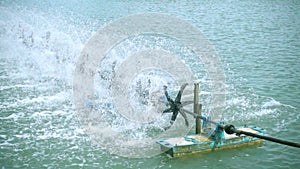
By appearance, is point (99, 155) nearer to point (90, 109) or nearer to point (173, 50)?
point (90, 109)

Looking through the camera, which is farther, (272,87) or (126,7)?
(126,7)

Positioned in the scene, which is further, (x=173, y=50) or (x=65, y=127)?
(x=173, y=50)

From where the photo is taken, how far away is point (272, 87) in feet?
105

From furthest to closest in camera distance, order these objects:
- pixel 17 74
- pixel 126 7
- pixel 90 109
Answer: pixel 126 7, pixel 17 74, pixel 90 109

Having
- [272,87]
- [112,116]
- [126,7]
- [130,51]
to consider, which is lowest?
[112,116]

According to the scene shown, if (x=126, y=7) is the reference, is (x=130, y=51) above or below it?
below

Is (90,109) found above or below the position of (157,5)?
below

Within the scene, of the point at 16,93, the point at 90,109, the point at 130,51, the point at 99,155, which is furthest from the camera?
the point at 130,51

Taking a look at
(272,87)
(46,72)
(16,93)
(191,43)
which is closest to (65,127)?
(16,93)

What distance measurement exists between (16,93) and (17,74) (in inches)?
197

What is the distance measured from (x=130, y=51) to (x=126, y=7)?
2624 centimetres

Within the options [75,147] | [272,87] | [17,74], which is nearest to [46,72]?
[17,74]

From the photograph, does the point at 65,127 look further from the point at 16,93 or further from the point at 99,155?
the point at 16,93

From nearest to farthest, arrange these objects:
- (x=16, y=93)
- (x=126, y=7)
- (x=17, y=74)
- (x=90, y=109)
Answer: (x=90, y=109), (x=16, y=93), (x=17, y=74), (x=126, y=7)
